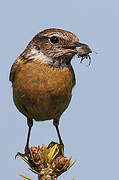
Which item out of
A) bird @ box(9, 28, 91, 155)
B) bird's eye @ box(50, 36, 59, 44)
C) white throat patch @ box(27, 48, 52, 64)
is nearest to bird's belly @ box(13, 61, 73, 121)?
bird @ box(9, 28, 91, 155)

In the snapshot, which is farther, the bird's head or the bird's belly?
the bird's head

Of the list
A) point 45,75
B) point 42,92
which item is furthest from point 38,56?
point 42,92

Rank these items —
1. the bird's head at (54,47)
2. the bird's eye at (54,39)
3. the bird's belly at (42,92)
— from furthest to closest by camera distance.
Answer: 1. the bird's eye at (54,39)
2. the bird's head at (54,47)
3. the bird's belly at (42,92)

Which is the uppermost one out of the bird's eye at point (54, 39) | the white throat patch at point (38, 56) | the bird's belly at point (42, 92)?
the bird's eye at point (54, 39)

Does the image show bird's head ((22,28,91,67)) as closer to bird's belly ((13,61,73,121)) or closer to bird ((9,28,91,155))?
bird ((9,28,91,155))

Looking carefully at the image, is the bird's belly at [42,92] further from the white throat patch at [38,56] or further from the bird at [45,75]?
the white throat patch at [38,56]

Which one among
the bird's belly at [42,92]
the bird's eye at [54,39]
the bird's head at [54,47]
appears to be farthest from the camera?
the bird's eye at [54,39]

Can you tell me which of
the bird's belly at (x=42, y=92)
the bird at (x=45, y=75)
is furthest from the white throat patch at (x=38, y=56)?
the bird's belly at (x=42, y=92)

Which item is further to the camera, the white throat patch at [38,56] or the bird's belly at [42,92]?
the white throat patch at [38,56]
